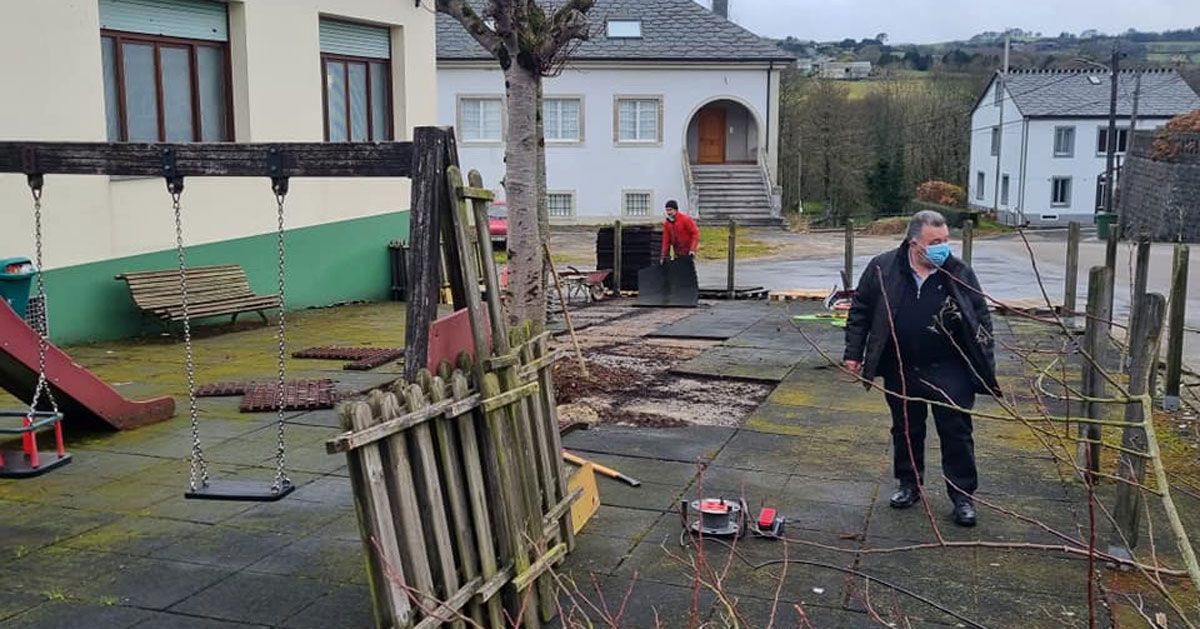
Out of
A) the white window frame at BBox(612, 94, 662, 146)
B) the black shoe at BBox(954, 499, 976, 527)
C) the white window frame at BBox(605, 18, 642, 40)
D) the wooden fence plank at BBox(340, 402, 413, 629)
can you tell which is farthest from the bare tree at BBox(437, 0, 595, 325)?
the white window frame at BBox(605, 18, 642, 40)

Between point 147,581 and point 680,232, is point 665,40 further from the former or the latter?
point 147,581

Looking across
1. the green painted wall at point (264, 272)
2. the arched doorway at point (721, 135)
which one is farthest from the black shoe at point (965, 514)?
the arched doorway at point (721, 135)

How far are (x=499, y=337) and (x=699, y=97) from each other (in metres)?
35.1

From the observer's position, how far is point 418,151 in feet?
15.6

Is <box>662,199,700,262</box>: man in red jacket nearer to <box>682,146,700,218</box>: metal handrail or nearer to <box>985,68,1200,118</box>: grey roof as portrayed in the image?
<box>682,146,700,218</box>: metal handrail

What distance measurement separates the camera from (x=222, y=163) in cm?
567

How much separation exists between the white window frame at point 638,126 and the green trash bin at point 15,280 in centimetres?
3096

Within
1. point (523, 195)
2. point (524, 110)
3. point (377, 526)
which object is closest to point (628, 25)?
point (524, 110)

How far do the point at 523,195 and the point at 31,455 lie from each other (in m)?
4.00

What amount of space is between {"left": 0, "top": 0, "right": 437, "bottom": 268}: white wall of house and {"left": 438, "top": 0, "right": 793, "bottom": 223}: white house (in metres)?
21.0

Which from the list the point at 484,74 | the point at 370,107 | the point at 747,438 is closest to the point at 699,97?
the point at 484,74

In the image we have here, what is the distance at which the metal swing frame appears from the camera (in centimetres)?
521

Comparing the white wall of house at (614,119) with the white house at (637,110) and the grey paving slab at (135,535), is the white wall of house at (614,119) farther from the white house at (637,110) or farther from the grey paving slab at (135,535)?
the grey paving slab at (135,535)

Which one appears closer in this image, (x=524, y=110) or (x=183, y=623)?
(x=183, y=623)
